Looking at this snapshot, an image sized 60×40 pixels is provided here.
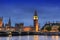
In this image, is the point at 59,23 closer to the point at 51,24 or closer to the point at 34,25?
the point at 51,24

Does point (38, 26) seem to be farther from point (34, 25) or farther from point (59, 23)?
point (59, 23)

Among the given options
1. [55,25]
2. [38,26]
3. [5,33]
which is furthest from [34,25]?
[5,33]

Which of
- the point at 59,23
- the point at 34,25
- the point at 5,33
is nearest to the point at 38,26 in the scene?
the point at 34,25

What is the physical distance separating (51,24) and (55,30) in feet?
29.5

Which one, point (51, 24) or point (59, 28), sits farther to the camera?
point (51, 24)

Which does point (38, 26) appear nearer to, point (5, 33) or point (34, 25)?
point (34, 25)

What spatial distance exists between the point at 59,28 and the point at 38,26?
2481 cm

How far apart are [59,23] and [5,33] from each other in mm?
71925

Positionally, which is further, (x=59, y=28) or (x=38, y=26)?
(x=38, y=26)

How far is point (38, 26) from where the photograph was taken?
198 metres

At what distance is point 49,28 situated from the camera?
589ft

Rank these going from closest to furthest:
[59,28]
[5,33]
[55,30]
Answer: [5,33], [59,28], [55,30]

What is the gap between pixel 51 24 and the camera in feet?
646

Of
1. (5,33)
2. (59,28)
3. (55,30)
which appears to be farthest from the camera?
(55,30)
